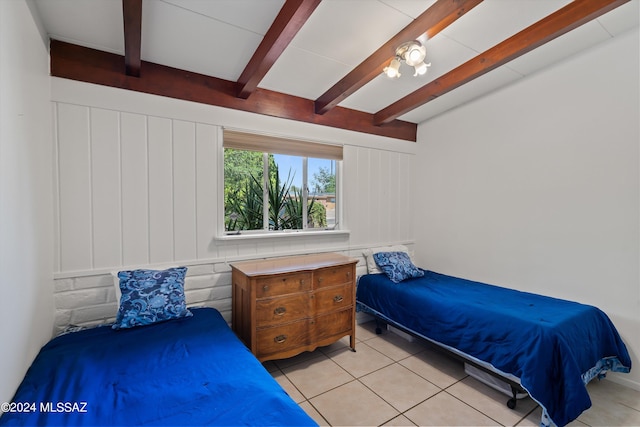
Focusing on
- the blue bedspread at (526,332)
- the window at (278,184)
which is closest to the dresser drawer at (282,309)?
the window at (278,184)

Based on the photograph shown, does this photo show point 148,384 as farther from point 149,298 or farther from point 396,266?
point 396,266

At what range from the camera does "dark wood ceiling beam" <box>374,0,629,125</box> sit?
1816 millimetres

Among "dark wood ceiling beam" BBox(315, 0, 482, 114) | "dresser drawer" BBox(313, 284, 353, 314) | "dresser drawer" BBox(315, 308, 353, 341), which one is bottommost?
"dresser drawer" BBox(315, 308, 353, 341)

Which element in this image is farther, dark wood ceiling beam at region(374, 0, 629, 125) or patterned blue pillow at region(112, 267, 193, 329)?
patterned blue pillow at region(112, 267, 193, 329)

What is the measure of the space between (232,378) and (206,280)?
1286 millimetres

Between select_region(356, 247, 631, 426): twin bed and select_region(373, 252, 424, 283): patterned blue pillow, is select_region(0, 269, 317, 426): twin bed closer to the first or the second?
select_region(356, 247, 631, 426): twin bed

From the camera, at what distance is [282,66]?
8.07 ft

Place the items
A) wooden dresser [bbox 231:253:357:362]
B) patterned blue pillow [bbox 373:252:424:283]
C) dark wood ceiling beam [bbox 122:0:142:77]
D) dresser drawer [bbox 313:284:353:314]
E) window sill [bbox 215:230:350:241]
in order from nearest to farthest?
dark wood ceiling beam [bbox 122:0:142:77], wooden dresser [bbox 231:253:357:362], dresser drawer [bbox 313:284:353:314], window sill [bbox 215:230:350:241], patterned blue pillow [bbox 373:252:424:283]

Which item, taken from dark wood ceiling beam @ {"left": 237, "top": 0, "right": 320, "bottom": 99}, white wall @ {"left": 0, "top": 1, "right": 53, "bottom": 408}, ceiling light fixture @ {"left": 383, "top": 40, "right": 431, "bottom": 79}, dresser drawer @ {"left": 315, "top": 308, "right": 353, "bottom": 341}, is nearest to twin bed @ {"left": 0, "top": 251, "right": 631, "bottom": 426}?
white wall @ {"left": 0, "top": 1, "right": 53, "bottom": 408}

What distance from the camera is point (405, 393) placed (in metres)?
2.14

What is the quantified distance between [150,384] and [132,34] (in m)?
2.05

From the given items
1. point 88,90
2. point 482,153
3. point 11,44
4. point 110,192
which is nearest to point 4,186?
point 11,44

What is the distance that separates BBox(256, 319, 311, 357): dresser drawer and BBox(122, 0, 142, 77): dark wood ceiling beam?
2228 mm

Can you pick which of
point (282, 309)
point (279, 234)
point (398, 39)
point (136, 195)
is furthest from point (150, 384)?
point (398, 39)
